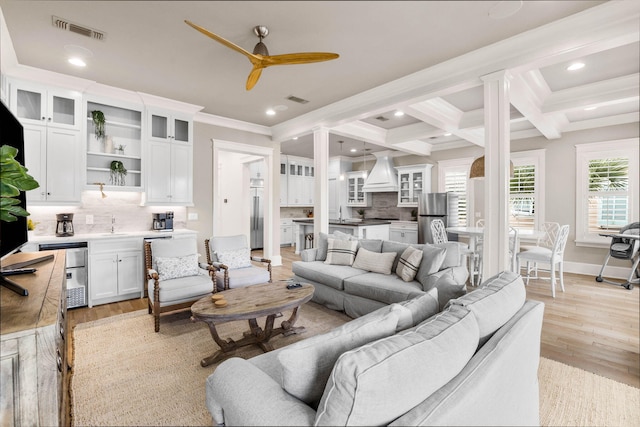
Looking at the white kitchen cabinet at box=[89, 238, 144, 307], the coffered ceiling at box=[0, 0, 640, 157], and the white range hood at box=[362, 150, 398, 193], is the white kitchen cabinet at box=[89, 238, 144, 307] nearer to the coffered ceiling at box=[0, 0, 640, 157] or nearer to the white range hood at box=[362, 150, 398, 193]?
the coffered ceiling at box=[0, 0, 640, 157]

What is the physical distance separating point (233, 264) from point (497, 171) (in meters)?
3.14

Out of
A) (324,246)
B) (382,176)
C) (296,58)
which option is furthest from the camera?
(382,176)

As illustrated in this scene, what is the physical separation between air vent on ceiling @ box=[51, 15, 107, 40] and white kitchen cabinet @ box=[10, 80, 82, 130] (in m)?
1.38

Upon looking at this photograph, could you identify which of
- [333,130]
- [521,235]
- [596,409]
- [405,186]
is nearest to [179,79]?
[333,130]

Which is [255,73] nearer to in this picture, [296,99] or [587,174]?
[296,99]

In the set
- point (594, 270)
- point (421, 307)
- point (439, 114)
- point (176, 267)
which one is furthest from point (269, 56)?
point (594, 270)

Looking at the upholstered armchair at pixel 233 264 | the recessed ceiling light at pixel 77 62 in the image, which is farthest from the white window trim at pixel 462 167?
the recessed ceiling light at pixel 77 62

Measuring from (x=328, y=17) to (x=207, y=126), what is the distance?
132 inches

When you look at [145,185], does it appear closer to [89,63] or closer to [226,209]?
[89,63]

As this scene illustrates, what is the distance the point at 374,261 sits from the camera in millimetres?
3588

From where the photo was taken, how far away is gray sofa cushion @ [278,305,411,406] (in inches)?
41.9

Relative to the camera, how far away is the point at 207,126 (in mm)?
5145

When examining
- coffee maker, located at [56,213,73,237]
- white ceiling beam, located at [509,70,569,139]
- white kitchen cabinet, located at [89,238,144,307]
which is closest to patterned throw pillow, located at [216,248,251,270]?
white kitchen cabinet, located at [89,238,144,307]

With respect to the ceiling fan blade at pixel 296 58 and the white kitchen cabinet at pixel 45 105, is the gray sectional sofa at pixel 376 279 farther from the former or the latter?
the white kitchen cabinet at pixel 45 105
